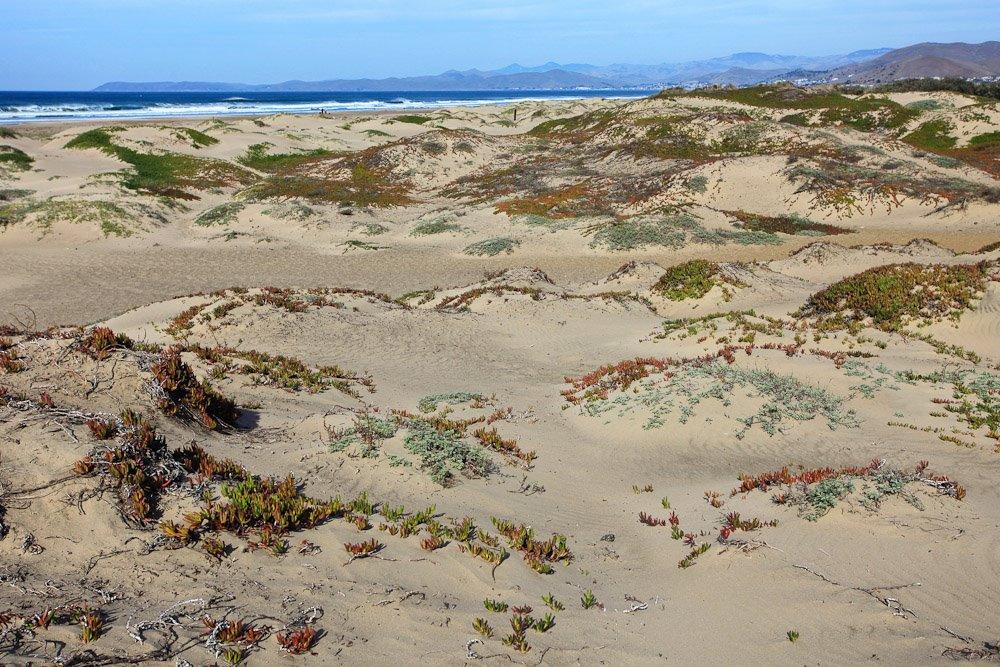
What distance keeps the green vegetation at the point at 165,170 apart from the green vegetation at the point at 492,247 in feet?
77.8

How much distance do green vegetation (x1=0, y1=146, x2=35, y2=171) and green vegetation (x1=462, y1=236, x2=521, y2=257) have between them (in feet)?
137

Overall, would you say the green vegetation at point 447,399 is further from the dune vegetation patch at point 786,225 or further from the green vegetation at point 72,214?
the green vegetation at point 72,214

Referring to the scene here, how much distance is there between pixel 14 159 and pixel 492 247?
1769 inches

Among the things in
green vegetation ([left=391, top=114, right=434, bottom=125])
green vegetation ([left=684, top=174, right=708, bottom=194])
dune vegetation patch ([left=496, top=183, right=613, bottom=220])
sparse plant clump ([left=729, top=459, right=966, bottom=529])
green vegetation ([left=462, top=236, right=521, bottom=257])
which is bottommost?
sparse plant clump ([left=729, top=459, right=966, bottom=529])

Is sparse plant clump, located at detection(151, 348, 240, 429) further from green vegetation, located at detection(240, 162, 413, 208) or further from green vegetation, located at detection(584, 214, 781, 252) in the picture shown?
green vegetation, located at detection(240, 162, 413, 208)

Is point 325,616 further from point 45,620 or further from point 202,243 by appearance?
point 202,243

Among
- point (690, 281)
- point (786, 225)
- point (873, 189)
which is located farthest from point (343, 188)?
point (873, 189)

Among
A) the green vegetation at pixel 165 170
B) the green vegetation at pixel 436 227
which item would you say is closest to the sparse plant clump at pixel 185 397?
the green vegetation at pixel 436 227

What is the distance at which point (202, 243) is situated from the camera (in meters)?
33.5

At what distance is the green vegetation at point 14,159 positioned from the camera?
1930 inches

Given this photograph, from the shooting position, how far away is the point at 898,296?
56.3 feet

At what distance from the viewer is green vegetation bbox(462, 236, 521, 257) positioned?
31.5 meters

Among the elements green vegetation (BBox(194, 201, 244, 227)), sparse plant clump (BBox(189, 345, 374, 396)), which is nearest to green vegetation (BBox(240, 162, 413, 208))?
green vegetation (BBox(194, 201, 244, 227))

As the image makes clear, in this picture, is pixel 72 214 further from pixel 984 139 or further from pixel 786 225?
pixel 984 139
